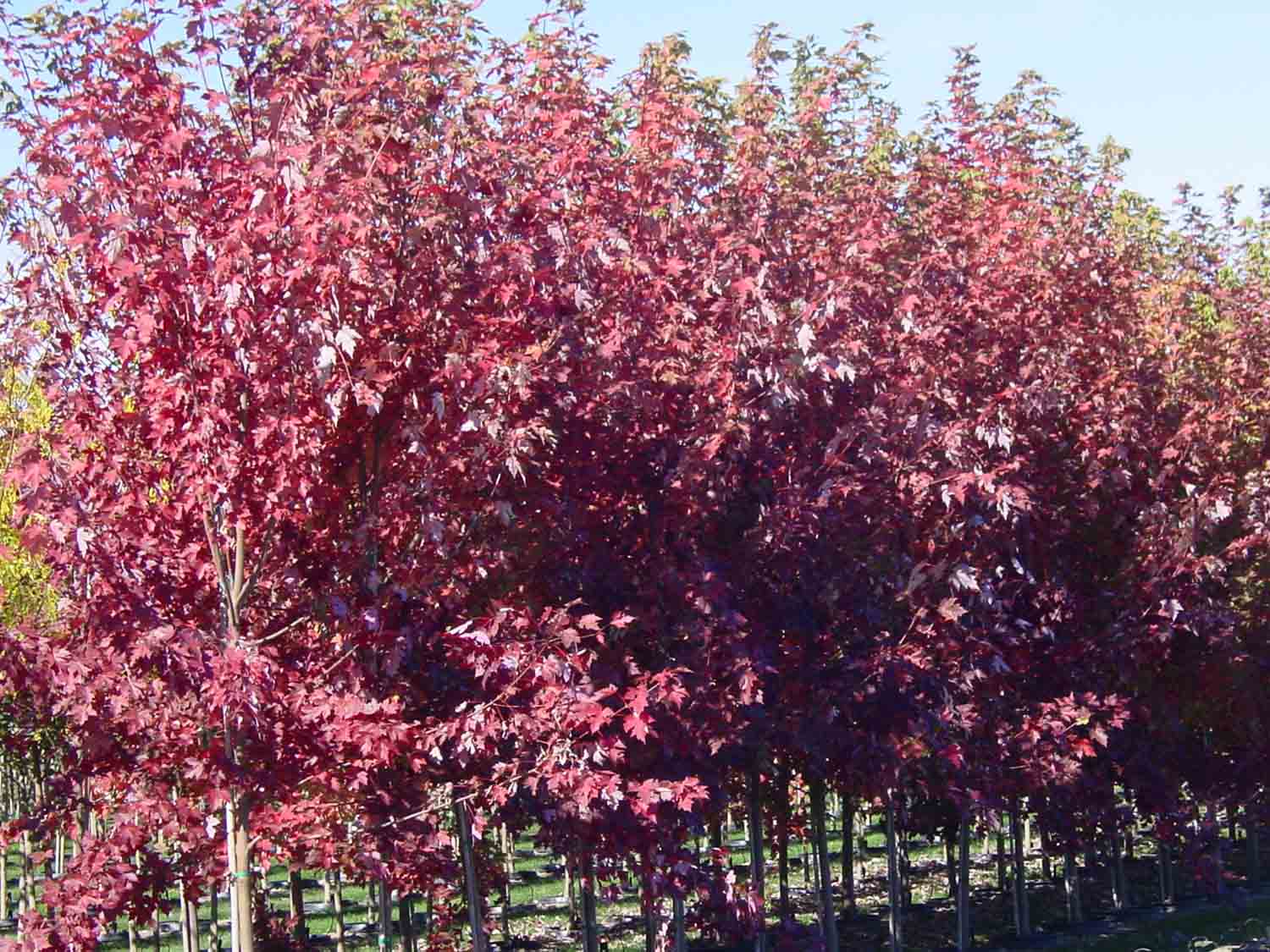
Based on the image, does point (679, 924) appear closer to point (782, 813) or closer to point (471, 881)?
point (471, 881)

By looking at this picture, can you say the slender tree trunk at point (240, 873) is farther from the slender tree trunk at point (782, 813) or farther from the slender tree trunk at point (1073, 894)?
the slender tree trunk at point (1073, 894)

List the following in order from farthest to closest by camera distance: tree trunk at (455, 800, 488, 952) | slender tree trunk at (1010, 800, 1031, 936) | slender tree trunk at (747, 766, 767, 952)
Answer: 1. slender tree trunk at (1010, 800, 1031, 936)
2. slender tree trunk at (747, 766, 767, 952)
3. tree trunk at (455, 800, 488, 952)

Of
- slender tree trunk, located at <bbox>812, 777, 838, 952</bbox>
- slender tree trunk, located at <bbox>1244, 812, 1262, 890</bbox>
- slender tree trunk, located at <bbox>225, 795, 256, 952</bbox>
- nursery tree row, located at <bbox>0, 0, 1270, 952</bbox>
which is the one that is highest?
nursery tree row, located at <bbox>0, 0, 1270, 952</bbox>

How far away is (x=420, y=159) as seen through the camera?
7969mm

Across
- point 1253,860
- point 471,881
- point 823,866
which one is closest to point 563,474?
point 471,881

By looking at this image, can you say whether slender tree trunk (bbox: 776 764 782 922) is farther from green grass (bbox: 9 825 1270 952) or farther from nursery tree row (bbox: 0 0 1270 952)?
green grass (bbox: 9 825 1270 952)

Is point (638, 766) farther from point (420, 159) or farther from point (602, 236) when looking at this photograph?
point (420, 159)

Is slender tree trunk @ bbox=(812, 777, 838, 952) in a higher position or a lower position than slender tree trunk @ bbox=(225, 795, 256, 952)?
lower

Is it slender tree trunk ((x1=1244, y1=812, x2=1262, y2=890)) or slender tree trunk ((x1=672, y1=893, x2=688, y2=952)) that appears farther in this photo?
slender tree trunk ((x1=1244, y1=812, x2=1262, y2=890))

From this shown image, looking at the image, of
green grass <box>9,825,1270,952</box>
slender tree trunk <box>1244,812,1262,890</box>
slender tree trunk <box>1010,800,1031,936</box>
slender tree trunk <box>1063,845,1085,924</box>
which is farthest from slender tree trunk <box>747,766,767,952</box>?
slender tree trunk <box>1244,812,1262,890</box>

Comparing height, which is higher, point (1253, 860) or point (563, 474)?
point (563, 474)

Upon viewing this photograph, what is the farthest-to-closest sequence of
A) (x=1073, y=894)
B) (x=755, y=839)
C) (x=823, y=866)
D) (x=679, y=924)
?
(x=1073, y=894) < (x=823, y=866) < (x=755, y=839) < (x=679, y=924)

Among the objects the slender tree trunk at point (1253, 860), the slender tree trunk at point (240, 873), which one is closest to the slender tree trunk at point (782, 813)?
the slender tree trunk at point (240, 873)

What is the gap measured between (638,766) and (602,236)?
11.6 feet
